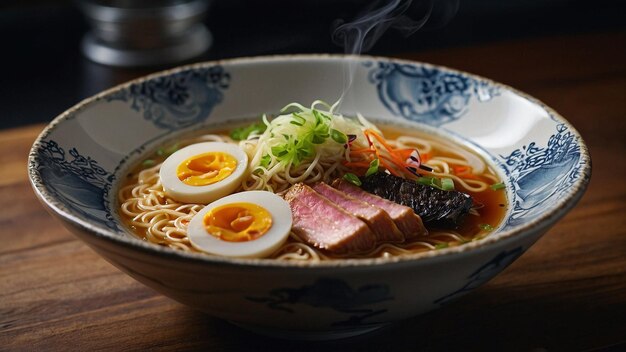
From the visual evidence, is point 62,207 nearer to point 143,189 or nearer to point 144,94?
point 143,189

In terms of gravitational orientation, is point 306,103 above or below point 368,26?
below

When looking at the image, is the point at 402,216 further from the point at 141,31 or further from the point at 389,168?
the point at 141,31

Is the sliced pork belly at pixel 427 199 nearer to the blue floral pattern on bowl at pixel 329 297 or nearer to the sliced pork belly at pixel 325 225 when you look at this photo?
the sliced pork belly at pixel 325 225

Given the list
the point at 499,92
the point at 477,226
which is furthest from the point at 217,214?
the point at 499,92

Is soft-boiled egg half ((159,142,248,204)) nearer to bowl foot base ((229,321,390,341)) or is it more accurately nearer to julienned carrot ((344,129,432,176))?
julienned carrot ((344,129,432,176))

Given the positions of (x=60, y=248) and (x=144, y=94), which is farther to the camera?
(x=144, y=94)

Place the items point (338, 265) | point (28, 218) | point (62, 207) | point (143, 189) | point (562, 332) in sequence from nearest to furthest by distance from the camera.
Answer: point (338, 265) < point (62, 207) < point (562, 332) < point (143, 189) < point (28, 218)

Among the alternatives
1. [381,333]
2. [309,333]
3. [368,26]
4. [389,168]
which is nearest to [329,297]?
[309,333]
